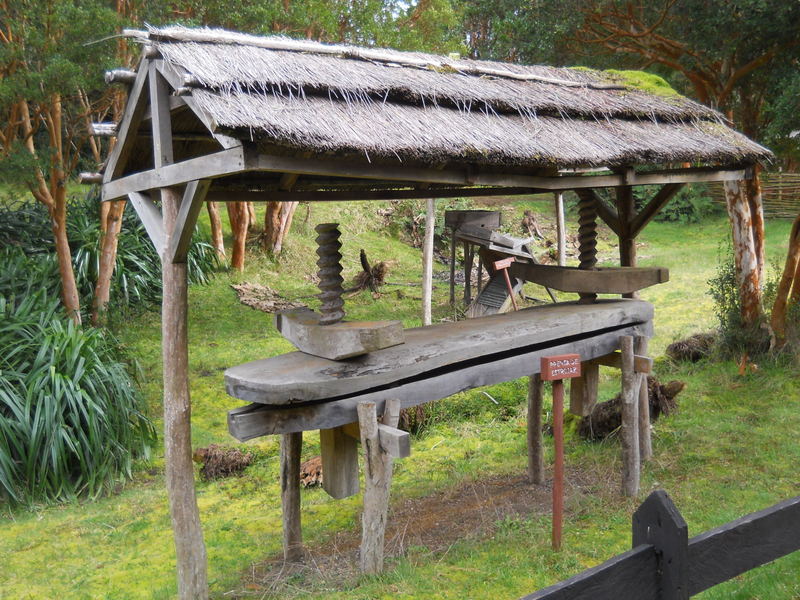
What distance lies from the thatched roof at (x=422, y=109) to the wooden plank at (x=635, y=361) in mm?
1743

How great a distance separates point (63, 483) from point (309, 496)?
8.54 feet

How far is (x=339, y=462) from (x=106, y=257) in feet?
22.4

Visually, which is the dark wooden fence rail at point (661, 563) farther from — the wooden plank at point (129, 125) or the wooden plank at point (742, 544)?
the wooden plank at point (129, 125)

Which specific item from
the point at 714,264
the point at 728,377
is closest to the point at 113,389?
the point at 728,377

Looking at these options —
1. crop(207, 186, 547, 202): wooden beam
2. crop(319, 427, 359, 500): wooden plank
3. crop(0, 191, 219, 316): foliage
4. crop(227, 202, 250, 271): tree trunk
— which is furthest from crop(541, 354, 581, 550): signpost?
crop(227, 202, 250, 271): tree trunk

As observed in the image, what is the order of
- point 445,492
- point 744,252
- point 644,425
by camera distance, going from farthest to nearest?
point 744,252 → point 644,425 → point 445,492

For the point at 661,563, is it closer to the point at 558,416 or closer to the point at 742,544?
the point at 742,544

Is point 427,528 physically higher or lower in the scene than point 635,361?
lower

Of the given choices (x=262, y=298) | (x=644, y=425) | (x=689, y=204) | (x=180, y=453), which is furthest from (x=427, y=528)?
(x=689, y=204)

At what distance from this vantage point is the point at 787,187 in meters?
18.6

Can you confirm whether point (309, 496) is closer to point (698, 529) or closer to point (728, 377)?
point (698, 529)

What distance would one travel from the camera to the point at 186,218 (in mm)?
4441

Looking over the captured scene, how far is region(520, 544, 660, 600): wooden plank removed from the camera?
5.77 ft

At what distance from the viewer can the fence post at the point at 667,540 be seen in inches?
71.7
